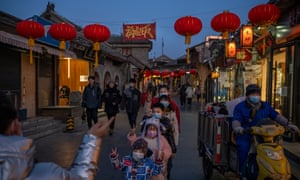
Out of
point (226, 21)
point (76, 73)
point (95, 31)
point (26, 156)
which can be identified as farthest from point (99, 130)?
point (76, 73)

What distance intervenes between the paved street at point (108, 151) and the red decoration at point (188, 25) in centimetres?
344

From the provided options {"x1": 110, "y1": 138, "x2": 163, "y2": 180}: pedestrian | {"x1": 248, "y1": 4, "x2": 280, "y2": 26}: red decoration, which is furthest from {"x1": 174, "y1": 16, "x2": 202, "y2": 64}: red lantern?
{"x1": 110, "y1": 138, "x2": 163, "y2": 180}: pedestrian

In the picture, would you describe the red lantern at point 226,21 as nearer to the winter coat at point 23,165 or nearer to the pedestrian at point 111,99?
the pedestrian at point 111,99

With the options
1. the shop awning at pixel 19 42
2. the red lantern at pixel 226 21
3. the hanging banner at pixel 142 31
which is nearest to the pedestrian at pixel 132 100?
the shop awning at pixel 19 42

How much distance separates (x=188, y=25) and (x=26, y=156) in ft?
24.3

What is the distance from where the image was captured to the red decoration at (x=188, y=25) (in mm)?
8391

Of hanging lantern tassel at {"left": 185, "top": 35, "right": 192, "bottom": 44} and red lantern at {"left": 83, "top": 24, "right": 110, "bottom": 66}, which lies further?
red lantern at {"left": 83, "top": 24, "right": 110, "bottom": 66}

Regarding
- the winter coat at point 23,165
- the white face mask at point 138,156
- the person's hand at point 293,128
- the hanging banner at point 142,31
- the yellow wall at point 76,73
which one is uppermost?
the hanging banner at point 142,31

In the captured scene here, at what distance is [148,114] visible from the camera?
498 cm

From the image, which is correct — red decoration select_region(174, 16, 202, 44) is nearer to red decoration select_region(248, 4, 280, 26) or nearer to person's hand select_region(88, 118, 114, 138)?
red decoration select_region(248, 4, 280, 26)

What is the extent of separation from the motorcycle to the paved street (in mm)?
933

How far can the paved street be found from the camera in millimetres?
6051

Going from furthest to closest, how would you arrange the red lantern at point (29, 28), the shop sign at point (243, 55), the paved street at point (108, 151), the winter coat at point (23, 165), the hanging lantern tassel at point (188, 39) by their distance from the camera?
the shop sign at point (243, 55)
the hanging lantern tassel at point (188, 39)
the red lantern at point (29, 28)
the paved street at point (108, 151)
the winter coat at point (23, 165)

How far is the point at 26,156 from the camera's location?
1.54m
